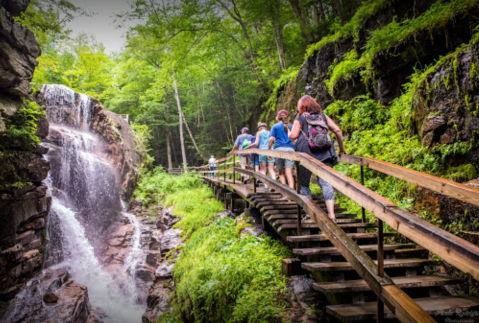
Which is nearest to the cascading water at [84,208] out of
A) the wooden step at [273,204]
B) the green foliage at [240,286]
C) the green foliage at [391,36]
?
the green foliage at [240,286]

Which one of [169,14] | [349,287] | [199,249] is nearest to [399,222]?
[349,287]

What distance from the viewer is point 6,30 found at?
6922 mm

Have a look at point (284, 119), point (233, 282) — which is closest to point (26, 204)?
point (233, 282)

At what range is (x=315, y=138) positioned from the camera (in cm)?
370

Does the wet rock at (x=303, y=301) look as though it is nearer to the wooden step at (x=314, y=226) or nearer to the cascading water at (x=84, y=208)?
the wooden step at (x=314, y=226)

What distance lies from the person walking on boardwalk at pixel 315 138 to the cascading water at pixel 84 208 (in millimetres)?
6716

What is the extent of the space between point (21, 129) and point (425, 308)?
36.7 feet

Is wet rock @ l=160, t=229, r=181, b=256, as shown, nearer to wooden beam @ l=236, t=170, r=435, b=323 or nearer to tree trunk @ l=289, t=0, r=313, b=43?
wooden beam @ l=236, t=170, r=435, b=323

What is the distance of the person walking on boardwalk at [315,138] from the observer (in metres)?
3.70

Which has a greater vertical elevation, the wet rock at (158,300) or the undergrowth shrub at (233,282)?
the undergrowth shrub at (233,282)

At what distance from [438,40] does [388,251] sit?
5.41 m

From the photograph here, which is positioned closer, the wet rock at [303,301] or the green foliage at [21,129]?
the wet rock at [303,301]

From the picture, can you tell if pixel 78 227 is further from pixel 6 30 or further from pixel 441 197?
pixel 441 197

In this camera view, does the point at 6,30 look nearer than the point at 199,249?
No
